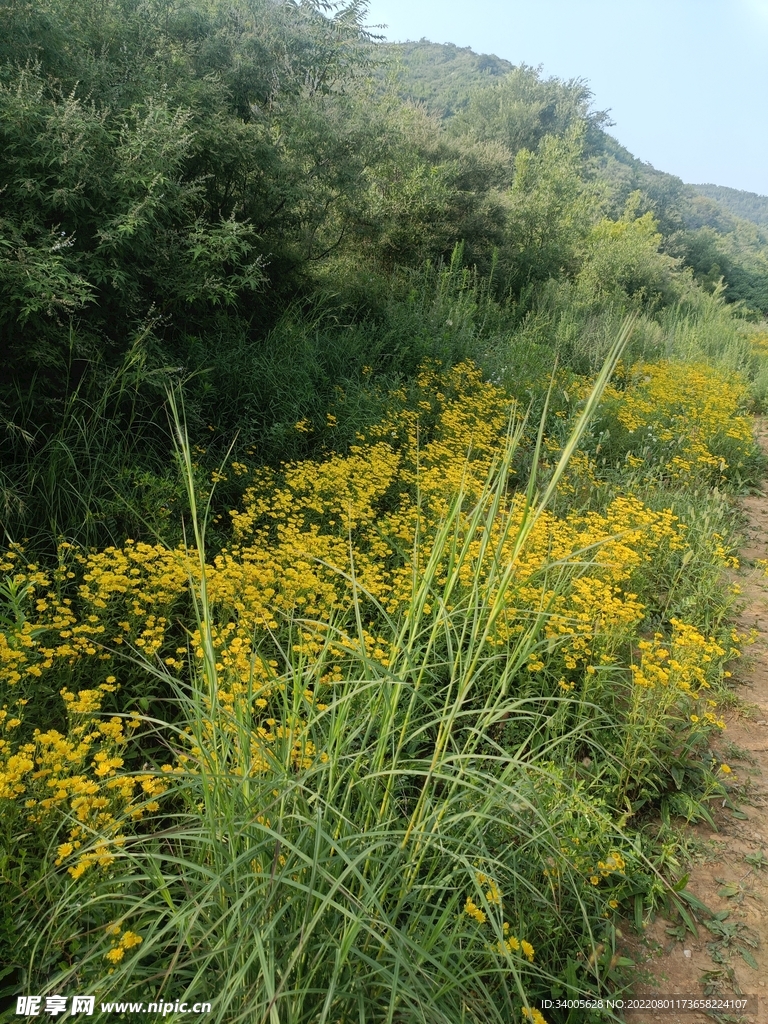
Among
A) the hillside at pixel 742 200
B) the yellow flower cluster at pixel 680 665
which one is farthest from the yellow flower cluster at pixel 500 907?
the hillside at pixel 742 200

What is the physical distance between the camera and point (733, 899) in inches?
93.2

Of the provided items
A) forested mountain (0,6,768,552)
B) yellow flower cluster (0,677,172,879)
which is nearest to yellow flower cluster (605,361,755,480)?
forested mountain (0,6,768,552)

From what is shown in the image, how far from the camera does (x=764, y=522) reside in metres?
6.06

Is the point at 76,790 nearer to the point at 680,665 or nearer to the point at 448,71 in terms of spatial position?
the point at 680,665

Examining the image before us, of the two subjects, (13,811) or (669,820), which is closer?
(13,811)

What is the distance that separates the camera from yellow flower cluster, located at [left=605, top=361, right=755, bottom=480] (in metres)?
6.46

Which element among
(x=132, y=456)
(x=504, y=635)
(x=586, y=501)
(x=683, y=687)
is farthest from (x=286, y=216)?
(x=683, y=687)

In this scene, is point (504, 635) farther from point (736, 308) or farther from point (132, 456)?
point (736, 308)

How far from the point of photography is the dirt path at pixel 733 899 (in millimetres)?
2066

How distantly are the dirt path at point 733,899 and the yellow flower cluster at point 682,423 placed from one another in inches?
124

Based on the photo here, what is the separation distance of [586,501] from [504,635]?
278cm

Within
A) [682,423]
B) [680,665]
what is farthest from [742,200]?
[680,665]

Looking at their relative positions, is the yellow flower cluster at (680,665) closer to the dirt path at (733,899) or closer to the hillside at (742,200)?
the dirt path at (733,899)

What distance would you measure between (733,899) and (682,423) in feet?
18.9
